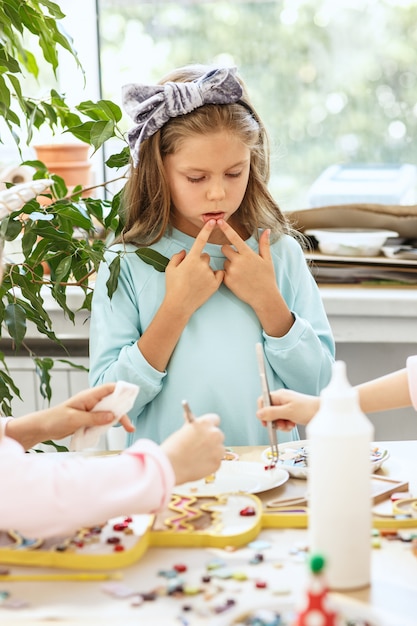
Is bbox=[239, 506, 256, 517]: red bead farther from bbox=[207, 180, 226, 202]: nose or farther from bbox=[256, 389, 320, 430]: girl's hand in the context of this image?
bbox=[207, 180, 226, 202]: nose

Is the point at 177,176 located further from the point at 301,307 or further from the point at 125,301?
the point at 301,307

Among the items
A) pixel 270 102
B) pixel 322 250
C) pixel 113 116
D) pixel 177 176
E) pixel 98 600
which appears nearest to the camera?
pixel 98 600

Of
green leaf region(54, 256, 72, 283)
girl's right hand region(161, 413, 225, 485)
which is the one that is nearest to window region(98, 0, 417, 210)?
green leaf region(54, 256, 72, 283)

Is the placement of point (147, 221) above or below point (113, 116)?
below

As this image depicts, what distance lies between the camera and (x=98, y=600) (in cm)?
99

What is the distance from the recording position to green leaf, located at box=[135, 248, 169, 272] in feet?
5.42

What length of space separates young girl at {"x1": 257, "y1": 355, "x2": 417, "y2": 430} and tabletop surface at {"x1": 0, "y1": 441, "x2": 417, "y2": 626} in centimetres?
23

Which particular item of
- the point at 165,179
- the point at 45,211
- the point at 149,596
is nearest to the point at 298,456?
the point at 149,596

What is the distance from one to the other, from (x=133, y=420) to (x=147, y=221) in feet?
1.22

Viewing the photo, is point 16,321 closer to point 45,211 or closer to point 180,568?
point 45,211

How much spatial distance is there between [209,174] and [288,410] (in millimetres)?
479

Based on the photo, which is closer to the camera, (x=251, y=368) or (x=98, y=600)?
(x=98, y=600)

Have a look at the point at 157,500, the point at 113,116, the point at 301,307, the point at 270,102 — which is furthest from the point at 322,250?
the point at 157,500

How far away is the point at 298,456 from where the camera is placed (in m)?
1.40
